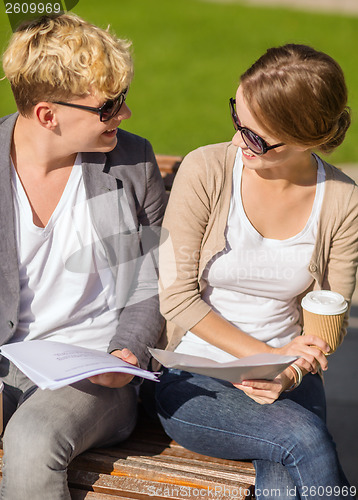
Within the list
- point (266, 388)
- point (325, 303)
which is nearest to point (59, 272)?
point (266, 388)

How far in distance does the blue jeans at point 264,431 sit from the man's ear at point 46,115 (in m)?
1.01

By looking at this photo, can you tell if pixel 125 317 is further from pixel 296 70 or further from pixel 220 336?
pixel 296 70

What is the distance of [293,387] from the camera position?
2.68 m

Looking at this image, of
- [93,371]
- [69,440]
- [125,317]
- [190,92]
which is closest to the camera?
[93,371]

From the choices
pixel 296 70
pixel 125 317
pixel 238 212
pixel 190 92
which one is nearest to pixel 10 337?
pixel 125 317

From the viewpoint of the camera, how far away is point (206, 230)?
2.81 meters

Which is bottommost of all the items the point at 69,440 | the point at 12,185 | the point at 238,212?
the point at 69,440

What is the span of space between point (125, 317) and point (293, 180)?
32.1 inches

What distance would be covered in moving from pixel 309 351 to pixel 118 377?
67cm

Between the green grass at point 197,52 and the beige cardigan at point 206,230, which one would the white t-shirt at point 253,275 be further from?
the green grass at point 197,52

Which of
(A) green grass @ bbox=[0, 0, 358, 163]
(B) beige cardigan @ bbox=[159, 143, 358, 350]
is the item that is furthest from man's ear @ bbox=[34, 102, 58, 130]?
(A) green grass @ bbox=[0, 0, 358, 163]

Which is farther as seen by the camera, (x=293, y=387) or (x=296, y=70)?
(x=293, y=387)

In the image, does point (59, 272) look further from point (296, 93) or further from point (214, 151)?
point (296, 93)

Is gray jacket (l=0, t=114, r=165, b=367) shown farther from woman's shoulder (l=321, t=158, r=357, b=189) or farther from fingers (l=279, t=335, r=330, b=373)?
woman's shoulder (l=321, t=158, r=357, b=189)
